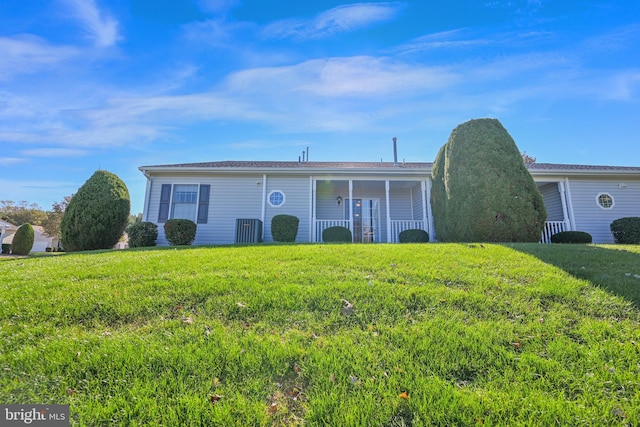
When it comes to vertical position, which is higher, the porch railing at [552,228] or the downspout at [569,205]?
the downspout at [569,205]

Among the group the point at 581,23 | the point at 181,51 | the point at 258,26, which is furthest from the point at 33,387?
the point at 581,23

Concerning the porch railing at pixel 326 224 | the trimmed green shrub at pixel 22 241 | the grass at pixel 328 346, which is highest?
the porch railing at pixel 326 224

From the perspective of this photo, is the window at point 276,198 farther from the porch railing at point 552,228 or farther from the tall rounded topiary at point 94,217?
the porch railing at point 552,228

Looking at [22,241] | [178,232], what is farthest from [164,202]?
[22,241]

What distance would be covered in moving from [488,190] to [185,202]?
10847mm

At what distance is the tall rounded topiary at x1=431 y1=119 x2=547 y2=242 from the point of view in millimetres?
7879

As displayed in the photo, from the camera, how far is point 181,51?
341 inches

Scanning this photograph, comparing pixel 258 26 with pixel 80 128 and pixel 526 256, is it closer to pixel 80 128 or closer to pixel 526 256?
pixel 526 256

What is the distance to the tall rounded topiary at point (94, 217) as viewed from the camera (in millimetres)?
9539

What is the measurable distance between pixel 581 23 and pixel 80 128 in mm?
17609

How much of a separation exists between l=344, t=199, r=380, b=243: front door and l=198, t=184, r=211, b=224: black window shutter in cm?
601

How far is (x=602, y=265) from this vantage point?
473 cm

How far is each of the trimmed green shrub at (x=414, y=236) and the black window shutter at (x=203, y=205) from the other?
782cm

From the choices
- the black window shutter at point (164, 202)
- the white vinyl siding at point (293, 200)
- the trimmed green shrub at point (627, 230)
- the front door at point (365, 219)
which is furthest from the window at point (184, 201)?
the trimmed green shrub at point (627, 230)
